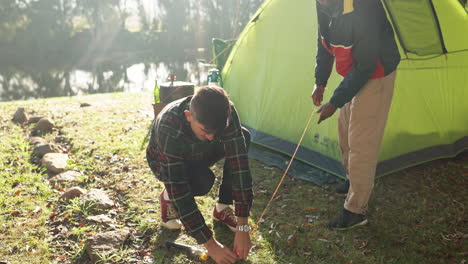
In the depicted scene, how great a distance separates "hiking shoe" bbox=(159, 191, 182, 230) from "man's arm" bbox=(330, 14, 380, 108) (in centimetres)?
142

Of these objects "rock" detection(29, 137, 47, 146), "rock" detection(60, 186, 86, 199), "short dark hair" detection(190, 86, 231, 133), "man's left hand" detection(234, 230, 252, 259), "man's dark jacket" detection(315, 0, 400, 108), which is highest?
"man's dark jacket" detection(315, 0, 400, 108)

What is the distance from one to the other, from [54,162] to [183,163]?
2.57 m

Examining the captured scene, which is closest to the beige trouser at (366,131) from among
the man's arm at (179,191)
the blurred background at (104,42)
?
the man's arm at (179,191)

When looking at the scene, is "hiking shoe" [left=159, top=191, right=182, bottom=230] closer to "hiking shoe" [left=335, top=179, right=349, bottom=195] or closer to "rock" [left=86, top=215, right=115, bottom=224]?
"rock" [left=86, top=215, right=115, bottom=224]

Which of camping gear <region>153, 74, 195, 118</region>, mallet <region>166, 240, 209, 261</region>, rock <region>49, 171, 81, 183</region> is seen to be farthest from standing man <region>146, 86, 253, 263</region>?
camping gear <region>153, 74, 195, 118</region>

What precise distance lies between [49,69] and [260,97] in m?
17.0

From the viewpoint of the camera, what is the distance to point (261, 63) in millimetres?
4449

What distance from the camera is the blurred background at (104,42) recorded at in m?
14.9

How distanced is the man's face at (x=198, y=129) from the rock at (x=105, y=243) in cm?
112

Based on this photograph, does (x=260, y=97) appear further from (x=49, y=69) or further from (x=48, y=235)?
(x=49, y=69)

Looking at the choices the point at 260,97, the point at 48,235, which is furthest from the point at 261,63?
the point at 48,235

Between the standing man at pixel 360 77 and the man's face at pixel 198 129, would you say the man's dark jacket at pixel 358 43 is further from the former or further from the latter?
the man's face at pixel 198 129

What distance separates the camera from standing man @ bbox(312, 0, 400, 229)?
2250 mm

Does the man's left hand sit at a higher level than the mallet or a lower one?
higher
